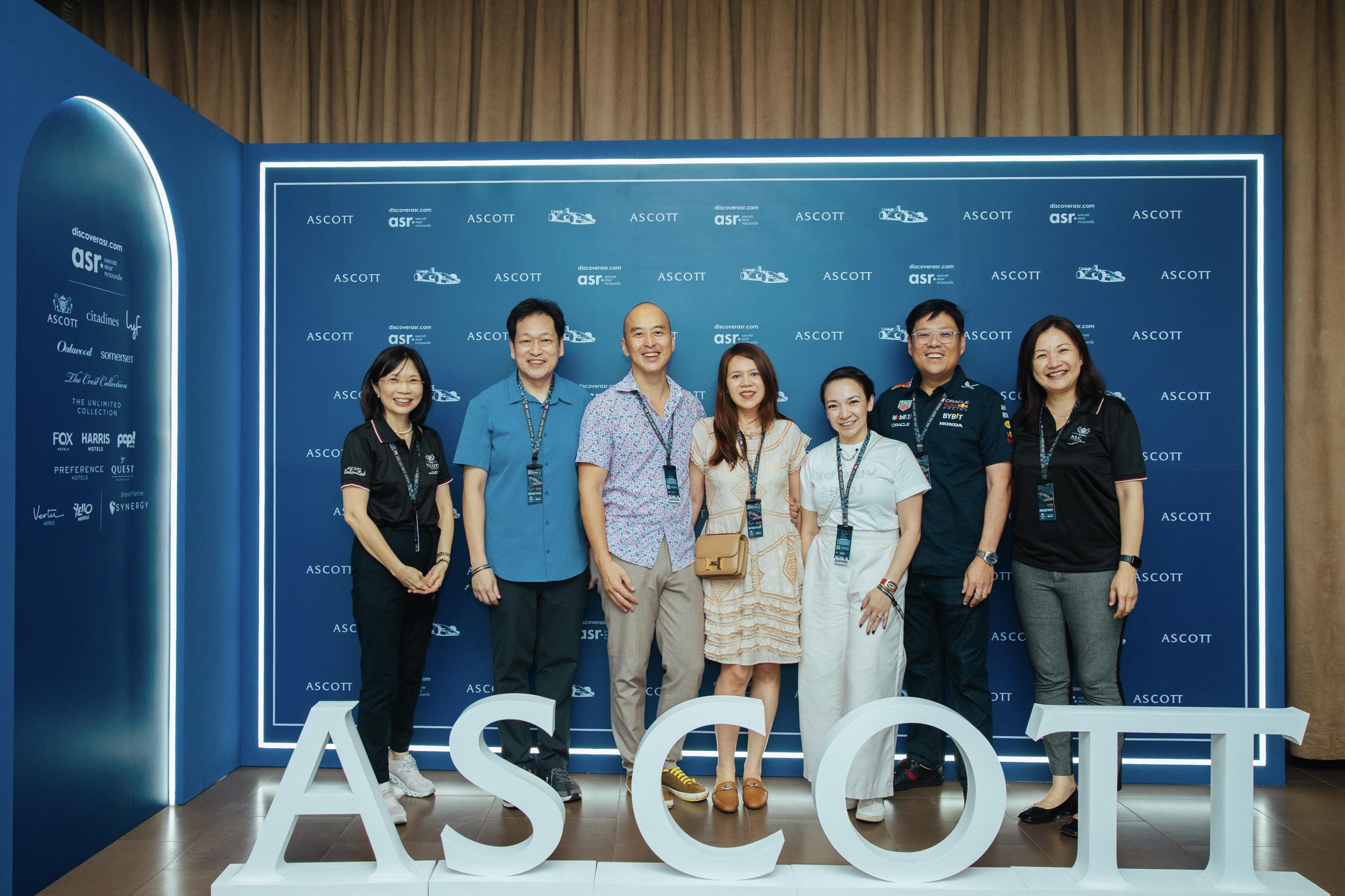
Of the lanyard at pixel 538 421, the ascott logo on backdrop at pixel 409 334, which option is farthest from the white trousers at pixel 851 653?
the ascott logo on backdrop at pixel 409 334

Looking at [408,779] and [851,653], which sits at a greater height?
[851,653]

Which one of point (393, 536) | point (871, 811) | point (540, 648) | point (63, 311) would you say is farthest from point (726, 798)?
point (63, 311)

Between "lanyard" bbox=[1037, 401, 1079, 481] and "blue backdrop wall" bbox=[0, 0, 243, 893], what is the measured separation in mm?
3008

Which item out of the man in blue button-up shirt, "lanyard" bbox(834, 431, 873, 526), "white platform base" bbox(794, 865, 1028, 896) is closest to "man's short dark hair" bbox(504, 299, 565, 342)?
the man in blue button-up shirt

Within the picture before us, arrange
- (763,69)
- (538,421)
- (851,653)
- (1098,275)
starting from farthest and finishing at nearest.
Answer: (763,69), (1098,275), (538,421), (851,653)

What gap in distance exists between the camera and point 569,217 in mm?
3242

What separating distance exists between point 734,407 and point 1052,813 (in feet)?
5.77

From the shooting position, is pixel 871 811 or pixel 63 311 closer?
pixel 63 311

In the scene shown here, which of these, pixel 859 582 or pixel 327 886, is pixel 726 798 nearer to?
pixel 859 582

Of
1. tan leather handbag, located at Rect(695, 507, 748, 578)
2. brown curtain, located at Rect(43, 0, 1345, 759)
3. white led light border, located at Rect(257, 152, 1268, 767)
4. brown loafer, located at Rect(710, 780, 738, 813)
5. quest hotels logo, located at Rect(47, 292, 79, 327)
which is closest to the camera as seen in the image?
quest hotels logo, located at Rect(47, 292, 79, 327)

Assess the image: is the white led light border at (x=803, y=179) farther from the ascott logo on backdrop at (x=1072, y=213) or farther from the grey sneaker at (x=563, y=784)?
the grey sneaker at (x=563, y=784)

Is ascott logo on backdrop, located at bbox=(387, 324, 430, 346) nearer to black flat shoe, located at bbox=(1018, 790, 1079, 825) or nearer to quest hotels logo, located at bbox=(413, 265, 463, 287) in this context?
quest hotels logo, located at bbox=(413, 265, 463, 287)

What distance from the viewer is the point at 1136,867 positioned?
2453mm

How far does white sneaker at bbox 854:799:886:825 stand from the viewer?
2691mm
